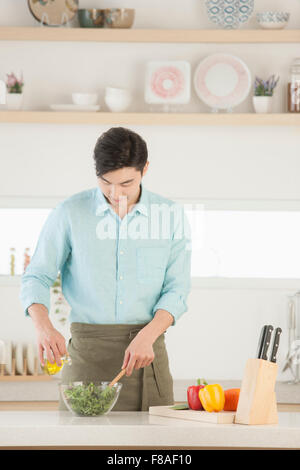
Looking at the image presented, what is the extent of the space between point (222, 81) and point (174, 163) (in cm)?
48

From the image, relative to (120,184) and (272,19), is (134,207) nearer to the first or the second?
(120,184)

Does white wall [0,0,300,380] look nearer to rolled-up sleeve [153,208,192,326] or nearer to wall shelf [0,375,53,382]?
wall shelf [0,375,53,382]

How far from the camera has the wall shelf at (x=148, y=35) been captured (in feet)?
10.7

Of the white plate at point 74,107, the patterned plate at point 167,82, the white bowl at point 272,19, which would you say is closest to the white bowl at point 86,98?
the white plate at point 74,107

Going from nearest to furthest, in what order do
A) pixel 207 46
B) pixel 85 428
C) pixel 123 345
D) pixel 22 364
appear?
pixel 85 428, pixel 123 345, pixel 22 364, pixel 207 46

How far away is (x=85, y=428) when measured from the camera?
1.63 metres

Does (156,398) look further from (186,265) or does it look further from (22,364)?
(22,364)

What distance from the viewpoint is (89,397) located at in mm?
1789

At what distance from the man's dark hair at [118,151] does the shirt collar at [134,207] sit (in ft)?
0.41

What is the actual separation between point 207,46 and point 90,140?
0.68m

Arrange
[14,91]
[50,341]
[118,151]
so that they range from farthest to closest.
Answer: [14,91] → [118,151] → [50,341]

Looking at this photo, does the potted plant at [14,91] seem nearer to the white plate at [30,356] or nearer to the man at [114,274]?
the white plate at [30,356]

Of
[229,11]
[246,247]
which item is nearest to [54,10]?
[229,11]
